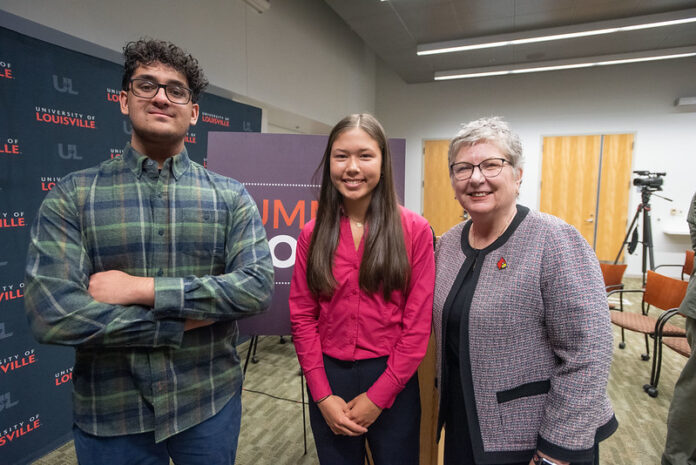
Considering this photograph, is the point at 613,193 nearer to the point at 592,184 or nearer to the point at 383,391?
the point at 592,184

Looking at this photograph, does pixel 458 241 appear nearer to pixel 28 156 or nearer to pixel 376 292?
pixel 376 292

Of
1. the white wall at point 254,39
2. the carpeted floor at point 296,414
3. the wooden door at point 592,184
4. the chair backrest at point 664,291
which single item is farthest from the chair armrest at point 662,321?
the wooden door at point 592,184

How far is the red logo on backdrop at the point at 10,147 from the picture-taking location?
5.94ft

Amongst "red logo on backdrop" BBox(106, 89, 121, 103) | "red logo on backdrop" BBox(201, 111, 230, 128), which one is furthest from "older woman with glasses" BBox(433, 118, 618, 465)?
"red logo on backdrop" BBox(201, 111, 230, 128)

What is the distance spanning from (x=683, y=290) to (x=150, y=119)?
11.2 feet

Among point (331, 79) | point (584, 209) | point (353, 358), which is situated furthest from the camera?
point (584, 209)

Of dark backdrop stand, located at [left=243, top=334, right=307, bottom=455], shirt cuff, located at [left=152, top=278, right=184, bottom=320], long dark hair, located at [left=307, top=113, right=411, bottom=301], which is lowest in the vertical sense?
dark backdrop stand, located at [left=243, top=334, right=307, bottom=455]

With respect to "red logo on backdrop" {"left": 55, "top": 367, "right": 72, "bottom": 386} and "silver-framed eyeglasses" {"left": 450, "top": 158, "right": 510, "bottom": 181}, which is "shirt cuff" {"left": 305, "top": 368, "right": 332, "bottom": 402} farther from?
"red logo on backdrop" {"left": 55, "top": 367, "right": 72, "bottom": 386}

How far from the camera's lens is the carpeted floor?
209cm

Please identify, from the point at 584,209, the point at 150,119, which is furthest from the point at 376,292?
the point at 584,209

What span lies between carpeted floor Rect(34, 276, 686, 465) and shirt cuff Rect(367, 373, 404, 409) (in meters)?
1.28

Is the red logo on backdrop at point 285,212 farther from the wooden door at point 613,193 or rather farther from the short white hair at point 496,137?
the wooden door at point 613,193

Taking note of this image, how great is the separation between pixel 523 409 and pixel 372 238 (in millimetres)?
628

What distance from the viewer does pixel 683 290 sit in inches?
102
